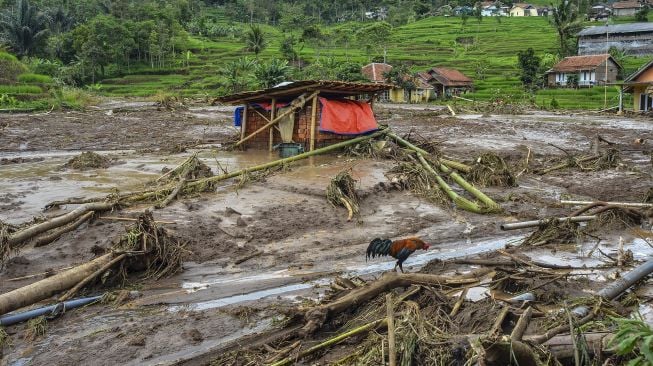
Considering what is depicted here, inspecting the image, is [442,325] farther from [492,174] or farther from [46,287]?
[492,174]

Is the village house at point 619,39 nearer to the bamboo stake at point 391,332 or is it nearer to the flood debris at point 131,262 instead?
the flood debris at point 131,262

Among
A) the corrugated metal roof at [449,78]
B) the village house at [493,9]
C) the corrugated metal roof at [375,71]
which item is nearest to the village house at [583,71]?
the corrugated metal roof at [449,78]

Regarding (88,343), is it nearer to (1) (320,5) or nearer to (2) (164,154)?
(2) (164,154)

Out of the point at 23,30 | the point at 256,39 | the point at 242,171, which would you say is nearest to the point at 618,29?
the point at 256,39

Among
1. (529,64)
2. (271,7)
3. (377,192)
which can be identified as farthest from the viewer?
(271,7)

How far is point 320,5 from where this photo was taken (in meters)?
102

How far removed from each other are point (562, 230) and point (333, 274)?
12.2ft

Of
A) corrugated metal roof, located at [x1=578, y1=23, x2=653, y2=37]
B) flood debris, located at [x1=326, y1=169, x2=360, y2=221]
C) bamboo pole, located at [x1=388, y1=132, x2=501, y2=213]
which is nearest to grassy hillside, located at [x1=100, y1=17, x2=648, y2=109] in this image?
corrugated metal roof, located at [x1=578, y1=23, x2=653, y2=37]

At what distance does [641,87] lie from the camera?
35938 mm

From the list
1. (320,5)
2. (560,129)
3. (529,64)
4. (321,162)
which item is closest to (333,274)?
(321,162)

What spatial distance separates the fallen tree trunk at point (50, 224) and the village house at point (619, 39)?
217ft

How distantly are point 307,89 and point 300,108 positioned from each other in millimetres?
1020

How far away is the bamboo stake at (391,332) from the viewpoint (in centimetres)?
418

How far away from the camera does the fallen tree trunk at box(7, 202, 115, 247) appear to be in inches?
305
